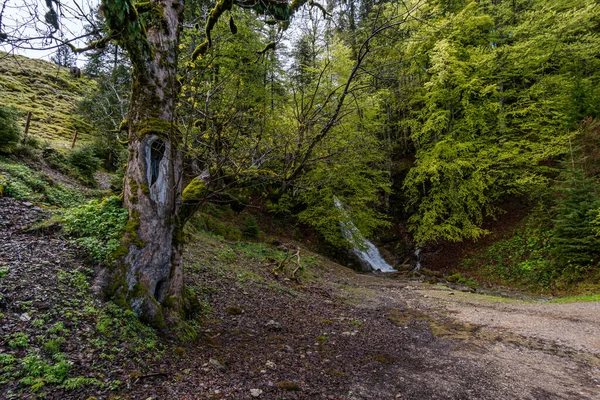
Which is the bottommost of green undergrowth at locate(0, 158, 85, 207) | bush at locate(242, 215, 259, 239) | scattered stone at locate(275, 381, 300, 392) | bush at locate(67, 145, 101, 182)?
scattered stone at locate(275, 381, 300, 392)

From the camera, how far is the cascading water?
13.5m

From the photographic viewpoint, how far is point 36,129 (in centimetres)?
1747

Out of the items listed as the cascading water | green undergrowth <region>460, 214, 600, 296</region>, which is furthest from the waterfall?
green undergrowth <region>460, 214, 600, 296</region>

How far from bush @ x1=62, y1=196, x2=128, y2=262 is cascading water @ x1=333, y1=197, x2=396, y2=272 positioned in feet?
33.9

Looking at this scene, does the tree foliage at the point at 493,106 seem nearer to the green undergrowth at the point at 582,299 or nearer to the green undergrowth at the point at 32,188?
the green undergrowth at the point at 582,299

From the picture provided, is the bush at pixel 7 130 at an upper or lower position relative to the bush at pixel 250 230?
upper

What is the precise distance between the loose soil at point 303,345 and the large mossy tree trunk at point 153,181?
528mm

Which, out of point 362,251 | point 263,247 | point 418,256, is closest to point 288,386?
point 263,247

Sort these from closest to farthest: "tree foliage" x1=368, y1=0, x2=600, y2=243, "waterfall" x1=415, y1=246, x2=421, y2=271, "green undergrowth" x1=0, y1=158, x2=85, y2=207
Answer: "green undergrowth" x1=0, y1=158, x2=85, y2=207, "tree foliage" x1=368, y1=0, x2=600, y2=243, "waterfall" x1=415, y1=246, x2=421, y2=271

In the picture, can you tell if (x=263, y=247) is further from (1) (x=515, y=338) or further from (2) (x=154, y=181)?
(1) (x=515, y=338)

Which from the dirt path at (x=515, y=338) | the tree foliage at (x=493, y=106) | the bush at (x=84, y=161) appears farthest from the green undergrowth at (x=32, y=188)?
the tree foliage at (x=493, y=106)

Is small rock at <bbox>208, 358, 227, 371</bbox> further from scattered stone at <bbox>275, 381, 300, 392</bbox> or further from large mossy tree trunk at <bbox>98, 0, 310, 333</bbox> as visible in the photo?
large mossy tree trunk at <bbox>98, 0, 310, 333</bbox>

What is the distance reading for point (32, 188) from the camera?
21.5ft

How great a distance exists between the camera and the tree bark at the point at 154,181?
363 centimetres
